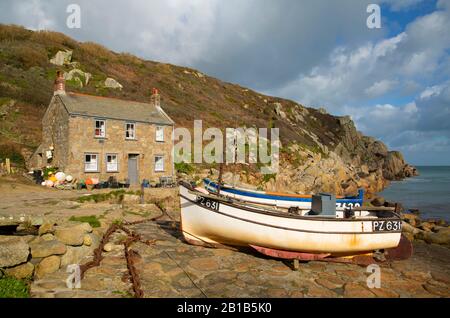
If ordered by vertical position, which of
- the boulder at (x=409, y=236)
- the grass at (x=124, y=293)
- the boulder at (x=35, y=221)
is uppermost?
the boulder at (x=35, y=221)

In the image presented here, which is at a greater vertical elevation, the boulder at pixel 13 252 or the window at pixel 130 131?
the window at pixel 130 131

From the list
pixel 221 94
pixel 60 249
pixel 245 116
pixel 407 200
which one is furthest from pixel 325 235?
pixel 221 94

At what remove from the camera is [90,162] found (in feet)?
73.6

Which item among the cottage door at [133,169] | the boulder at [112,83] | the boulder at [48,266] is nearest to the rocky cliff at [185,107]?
the boulder at [112,83]

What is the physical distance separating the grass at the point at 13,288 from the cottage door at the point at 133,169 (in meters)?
18.3

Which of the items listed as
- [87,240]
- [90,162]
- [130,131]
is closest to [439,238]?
[87,240]

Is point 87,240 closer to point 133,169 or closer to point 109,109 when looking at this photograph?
point 133,169

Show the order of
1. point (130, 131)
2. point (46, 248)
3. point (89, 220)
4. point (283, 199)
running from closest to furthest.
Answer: point (46, 248)
point (89, 220)
point (283, 199)
point (130, 131)

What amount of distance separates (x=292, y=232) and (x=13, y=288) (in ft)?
23.7

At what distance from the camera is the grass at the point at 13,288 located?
19.1 feet

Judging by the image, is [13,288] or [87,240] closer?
[13,288]

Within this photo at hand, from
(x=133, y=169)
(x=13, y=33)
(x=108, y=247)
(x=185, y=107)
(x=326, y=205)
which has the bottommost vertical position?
(x=108, y=247)
